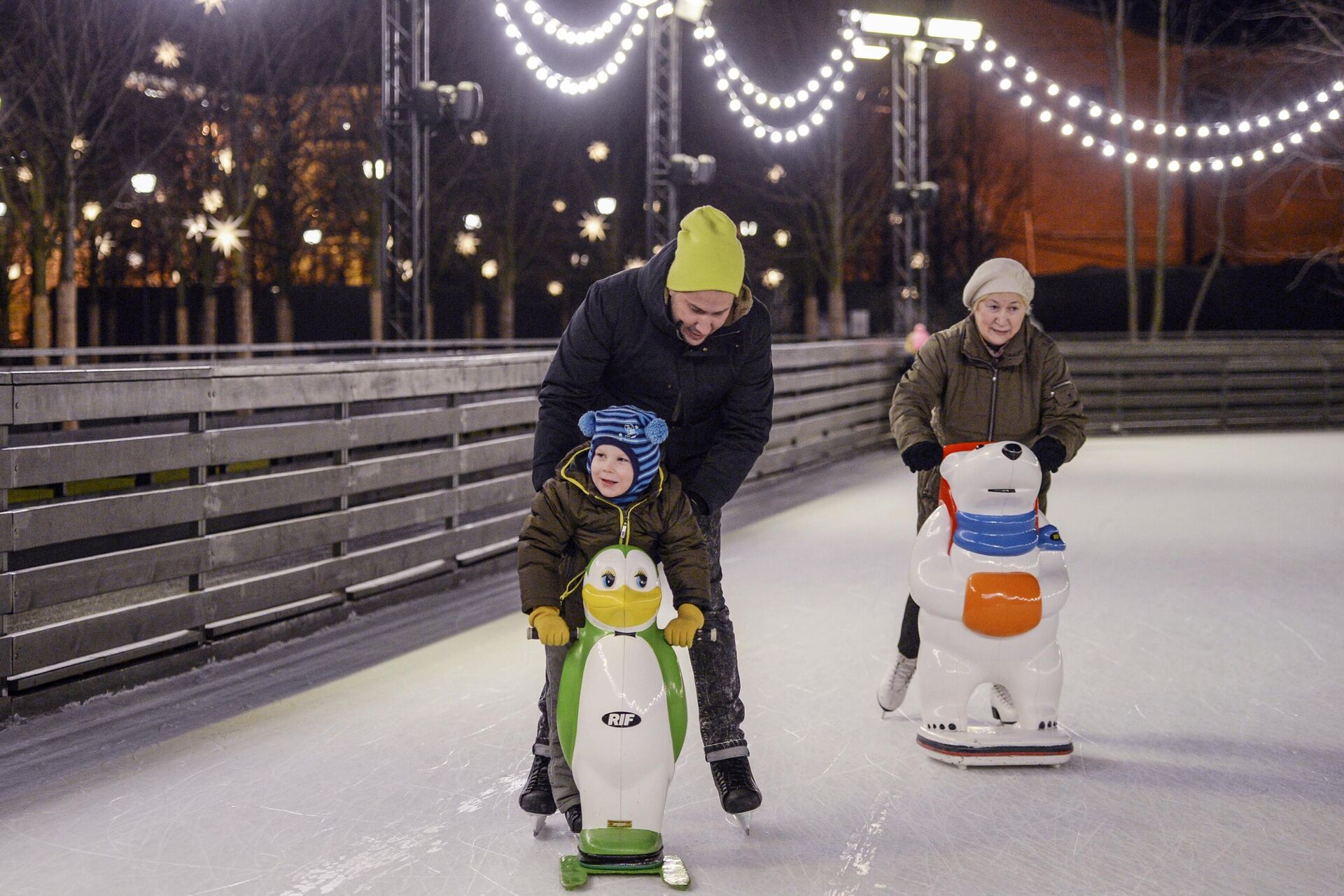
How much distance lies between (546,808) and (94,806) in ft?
4.49

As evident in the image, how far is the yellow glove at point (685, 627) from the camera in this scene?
348cm

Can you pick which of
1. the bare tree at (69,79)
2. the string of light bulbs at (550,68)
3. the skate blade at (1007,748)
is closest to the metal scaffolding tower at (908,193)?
the string of light bulbs at (550,68)

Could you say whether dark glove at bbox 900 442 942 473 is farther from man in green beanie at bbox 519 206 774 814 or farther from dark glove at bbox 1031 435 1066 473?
man in green beanie at bbox 519 206 774 814

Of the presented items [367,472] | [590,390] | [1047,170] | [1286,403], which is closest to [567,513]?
[590,390]

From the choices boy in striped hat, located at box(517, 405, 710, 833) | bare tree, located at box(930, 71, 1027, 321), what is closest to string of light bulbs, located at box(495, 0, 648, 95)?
boy in striped hat, located at box(517, 405, 710, 833)

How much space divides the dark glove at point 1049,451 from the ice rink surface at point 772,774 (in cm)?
101

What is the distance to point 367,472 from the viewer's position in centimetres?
690

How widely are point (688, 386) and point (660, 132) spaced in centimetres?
1213

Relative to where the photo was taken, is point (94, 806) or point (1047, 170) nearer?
point (94, 806)

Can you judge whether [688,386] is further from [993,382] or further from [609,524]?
[993,382]

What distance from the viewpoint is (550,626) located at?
3.43m

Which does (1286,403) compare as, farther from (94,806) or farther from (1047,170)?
(94,806)

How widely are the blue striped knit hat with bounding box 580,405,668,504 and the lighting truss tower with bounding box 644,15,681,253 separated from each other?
10.5 meters

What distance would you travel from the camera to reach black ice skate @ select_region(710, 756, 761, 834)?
3881mm
